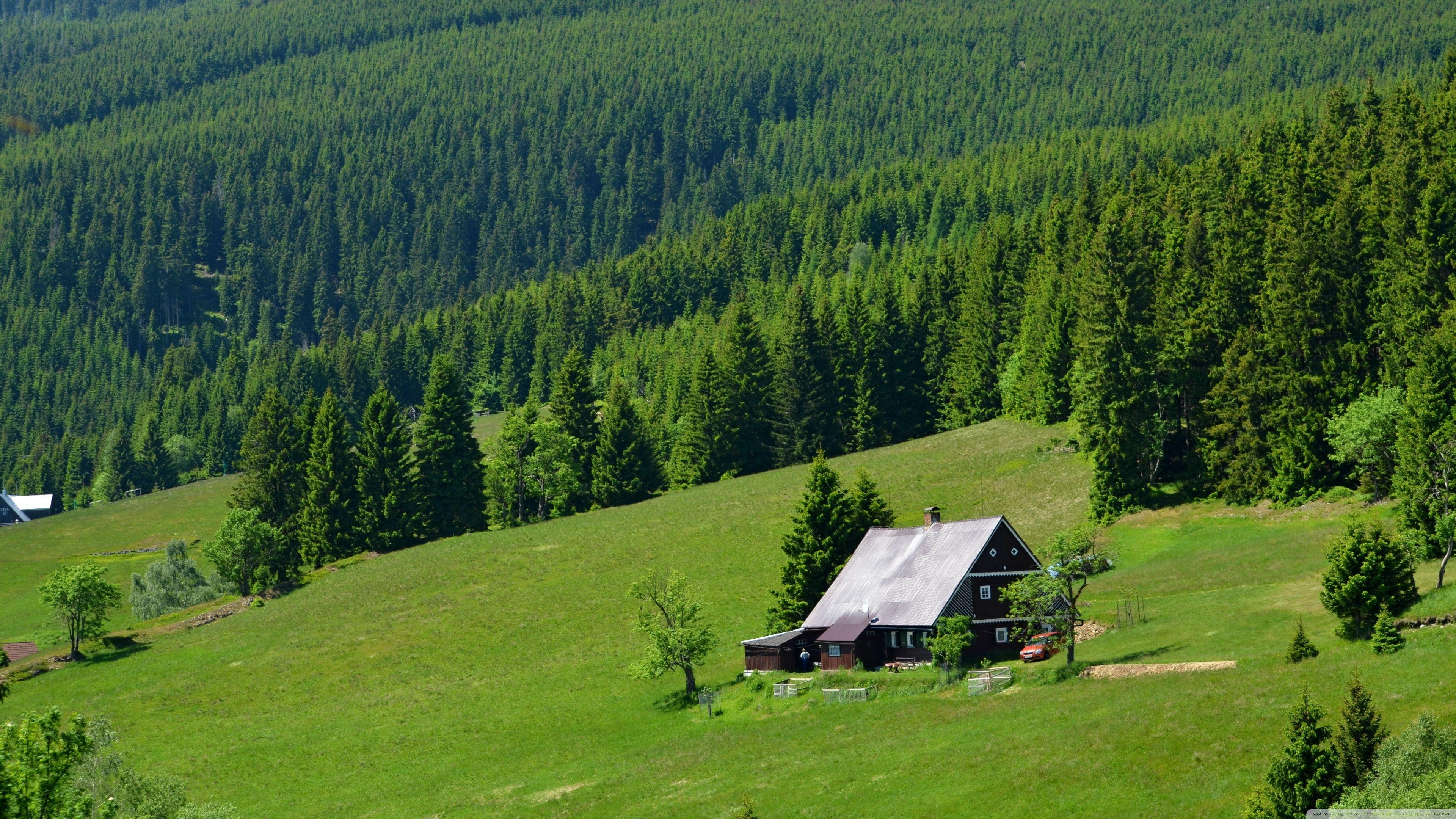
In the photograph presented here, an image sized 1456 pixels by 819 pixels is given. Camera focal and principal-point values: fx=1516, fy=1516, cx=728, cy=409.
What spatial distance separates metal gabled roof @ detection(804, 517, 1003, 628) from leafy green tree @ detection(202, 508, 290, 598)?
5145 centimetres

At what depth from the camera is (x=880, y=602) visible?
238 ft

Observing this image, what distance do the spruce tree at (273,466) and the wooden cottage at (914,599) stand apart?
2288 inches

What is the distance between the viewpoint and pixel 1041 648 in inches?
2616

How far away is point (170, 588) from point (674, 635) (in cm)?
5913

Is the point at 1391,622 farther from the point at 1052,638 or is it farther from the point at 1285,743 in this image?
the point at 1052,638

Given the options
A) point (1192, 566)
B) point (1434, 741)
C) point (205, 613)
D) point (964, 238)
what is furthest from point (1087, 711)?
point (964, 238)

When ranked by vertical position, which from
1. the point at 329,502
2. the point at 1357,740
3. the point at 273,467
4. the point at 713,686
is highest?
the point at 273,467

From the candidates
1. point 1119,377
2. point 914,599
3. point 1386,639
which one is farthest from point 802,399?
point 1386,639

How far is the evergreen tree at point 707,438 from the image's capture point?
413 feet

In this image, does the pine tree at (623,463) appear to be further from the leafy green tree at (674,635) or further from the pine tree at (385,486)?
the leafy green tree at (674,635)

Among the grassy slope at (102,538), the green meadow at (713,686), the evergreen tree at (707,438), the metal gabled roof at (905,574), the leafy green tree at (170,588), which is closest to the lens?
the green meadow at (713,686)

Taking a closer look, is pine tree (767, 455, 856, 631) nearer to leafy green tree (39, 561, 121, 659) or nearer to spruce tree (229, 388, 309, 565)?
leafy green tree (39, 561, 121, 659)

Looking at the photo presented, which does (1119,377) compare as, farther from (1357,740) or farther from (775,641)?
(1357,740)

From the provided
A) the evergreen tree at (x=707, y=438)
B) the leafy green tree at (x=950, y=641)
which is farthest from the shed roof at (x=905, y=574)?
the evergreen tree at (x=707, y=438)
